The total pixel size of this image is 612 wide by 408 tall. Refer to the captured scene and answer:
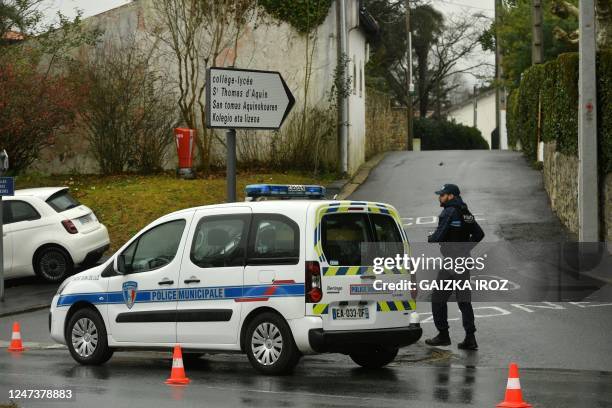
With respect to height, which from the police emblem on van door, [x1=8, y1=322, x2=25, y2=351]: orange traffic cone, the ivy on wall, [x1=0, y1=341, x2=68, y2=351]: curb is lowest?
[x1=0, y1=341, x2=68, y2=351]: curb

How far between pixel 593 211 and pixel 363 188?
12.4 m

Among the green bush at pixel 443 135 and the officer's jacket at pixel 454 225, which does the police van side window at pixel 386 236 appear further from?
the green bush at pixel 443 135

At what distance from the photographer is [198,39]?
3409cm

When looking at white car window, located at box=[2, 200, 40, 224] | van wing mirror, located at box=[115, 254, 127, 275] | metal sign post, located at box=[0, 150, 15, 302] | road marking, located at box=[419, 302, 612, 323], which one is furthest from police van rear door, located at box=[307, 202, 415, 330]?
white car window, located at box=[2, 200, 40, 224]

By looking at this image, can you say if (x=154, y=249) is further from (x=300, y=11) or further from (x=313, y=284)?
(x=300, y=11)

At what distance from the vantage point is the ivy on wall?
33531mm

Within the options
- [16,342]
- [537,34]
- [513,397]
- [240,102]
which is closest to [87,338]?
[16,342]

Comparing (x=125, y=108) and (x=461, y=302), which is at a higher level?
(x=125, y=108)

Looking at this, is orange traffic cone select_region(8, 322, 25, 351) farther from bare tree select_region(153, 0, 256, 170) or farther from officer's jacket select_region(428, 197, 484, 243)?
bare tree select_region(153, 0, 256, 170)

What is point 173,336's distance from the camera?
1246 centimetres

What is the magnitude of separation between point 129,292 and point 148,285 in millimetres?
283

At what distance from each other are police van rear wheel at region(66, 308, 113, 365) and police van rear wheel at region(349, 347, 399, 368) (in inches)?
108

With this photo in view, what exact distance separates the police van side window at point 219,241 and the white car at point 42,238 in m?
10.1

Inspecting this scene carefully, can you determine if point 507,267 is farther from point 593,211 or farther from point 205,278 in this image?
point 205,278
